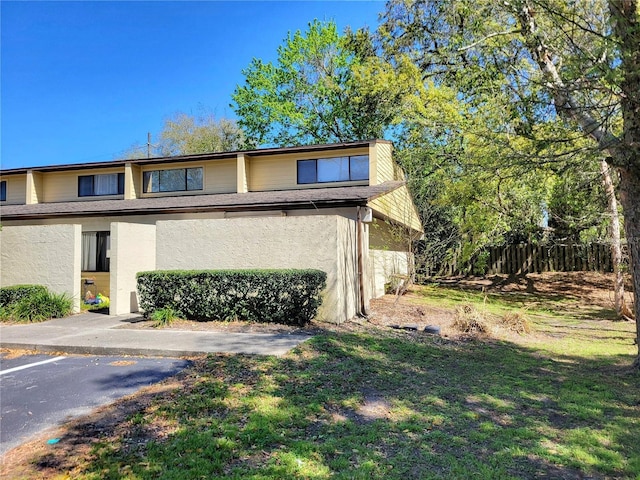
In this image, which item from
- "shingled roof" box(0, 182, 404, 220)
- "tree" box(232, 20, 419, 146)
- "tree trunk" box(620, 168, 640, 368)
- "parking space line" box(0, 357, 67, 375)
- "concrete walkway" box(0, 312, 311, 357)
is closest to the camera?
"parking space line" box(0, 357, 67, 375)

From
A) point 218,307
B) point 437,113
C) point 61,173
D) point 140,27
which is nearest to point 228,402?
point 218,307

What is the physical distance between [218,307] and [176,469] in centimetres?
639

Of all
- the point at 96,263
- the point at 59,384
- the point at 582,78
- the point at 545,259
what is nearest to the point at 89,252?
the point at 96,263

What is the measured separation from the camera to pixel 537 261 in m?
20.5

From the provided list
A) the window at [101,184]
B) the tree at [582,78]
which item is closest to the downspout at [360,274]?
the tree at [582,78]

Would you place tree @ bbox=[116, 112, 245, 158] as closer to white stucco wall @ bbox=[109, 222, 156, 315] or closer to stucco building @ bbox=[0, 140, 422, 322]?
stucco building @ bbox=[0, 140, 422, 322]

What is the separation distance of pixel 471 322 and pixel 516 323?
1.29 metres

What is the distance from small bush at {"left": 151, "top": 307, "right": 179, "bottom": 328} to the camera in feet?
29.7

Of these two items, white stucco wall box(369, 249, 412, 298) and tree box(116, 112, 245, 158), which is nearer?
white stucco wall box(369, 249, 412, 298)

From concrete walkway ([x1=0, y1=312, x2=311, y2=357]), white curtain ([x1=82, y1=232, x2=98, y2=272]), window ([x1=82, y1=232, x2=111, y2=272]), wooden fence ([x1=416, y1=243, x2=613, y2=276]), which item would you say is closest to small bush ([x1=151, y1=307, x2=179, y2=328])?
concrete walkway ([x1=0, y1=312, x2=311, y2=357])

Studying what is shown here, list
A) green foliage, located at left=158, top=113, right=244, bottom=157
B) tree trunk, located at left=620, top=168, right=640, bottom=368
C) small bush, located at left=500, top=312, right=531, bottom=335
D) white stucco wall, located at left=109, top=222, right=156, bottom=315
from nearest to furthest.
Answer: tree trunk, located at left=620, top=168, right=640, bottom=368, small bush, located at left=500, top=312, right=531, bottom=335, white stucco wall, located at left=109, top=222, right=156, bottom=315, green foliage, located at left=158, top=113, right=244, bottom=157

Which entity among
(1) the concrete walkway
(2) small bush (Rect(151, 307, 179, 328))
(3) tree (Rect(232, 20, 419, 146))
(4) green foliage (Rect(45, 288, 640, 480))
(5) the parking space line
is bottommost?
(4) green foliage (Rect(45, 288, 640, 480))

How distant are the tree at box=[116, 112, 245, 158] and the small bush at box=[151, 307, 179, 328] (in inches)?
1158

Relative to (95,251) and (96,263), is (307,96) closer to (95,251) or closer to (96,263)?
(95,251)
